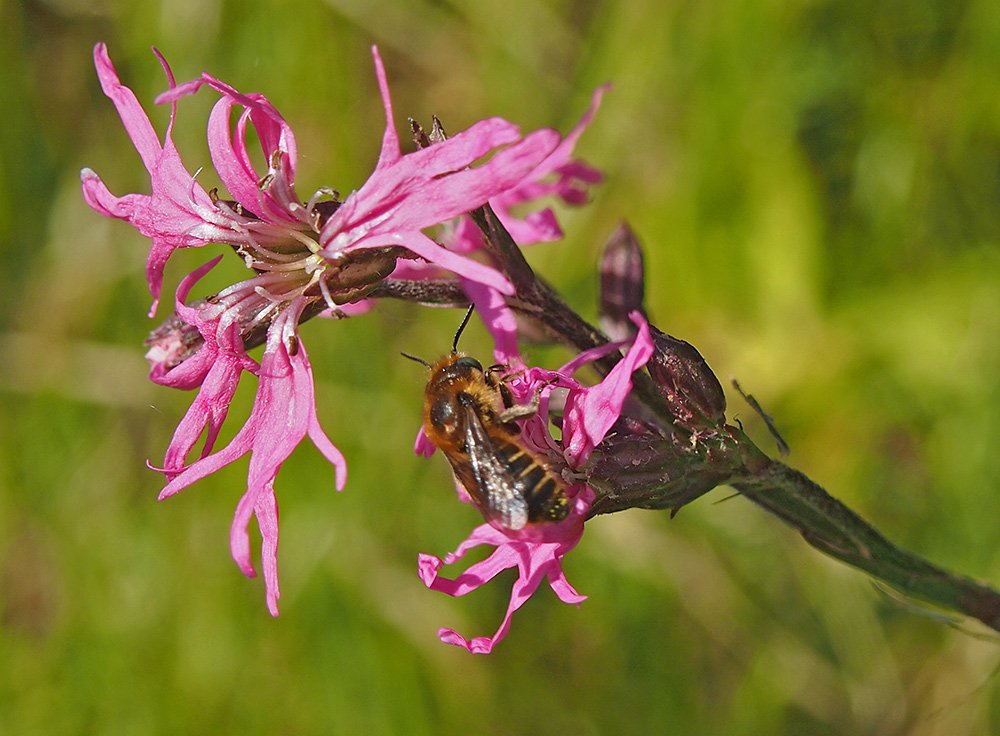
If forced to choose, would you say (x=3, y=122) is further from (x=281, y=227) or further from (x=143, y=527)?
(x=281, y=227)

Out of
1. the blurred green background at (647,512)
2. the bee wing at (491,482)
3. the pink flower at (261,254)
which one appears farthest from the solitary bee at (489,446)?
the blurred green background at (647,512)

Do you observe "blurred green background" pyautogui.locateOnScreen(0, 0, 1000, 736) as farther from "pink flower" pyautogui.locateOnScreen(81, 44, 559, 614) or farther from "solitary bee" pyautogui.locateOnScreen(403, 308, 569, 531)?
"solitary bee" pyautogui.locateOnScreen(403, 308, 569, 531)

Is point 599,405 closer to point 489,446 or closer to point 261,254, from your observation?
point 489,446

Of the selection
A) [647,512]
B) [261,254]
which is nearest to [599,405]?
[261,254]

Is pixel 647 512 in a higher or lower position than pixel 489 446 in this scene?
lower

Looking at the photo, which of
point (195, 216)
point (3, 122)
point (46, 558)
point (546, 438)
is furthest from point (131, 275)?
point (546, 438)

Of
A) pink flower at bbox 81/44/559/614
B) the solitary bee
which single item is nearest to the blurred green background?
pink flower at bbox 81/44/559/614
